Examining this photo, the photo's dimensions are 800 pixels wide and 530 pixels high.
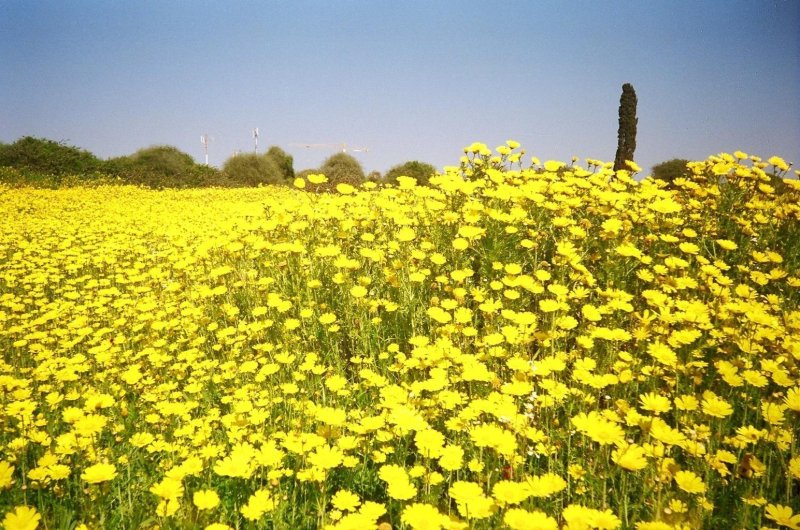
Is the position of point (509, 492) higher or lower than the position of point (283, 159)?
lower

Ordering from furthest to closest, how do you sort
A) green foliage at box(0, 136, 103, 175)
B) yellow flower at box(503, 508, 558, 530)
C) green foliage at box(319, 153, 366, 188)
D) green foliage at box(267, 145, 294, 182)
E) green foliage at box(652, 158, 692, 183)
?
green foliage at box(267, 145, 294, 182)
green foliage at box(319, 153, 366, 188)
green foliage at box(0, 136, 103, 175)
green foliage at box(652, 158, 692, 183)
yellow flower at box(503, 508, 558, 530)

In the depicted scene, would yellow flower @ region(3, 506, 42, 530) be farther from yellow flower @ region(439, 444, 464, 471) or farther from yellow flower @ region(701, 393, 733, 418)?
yellow flower @ region(701, 393, 733, 418)

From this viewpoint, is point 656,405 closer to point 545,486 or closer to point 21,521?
point 545,486

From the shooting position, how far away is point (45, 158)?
19.8m

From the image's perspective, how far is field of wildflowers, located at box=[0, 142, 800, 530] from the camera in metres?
1.77

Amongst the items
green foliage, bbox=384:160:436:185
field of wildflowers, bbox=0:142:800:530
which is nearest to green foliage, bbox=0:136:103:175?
green foliage, bbox=384:160:436:185

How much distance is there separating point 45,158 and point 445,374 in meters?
25.0

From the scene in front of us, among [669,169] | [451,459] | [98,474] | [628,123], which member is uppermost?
[628,123]

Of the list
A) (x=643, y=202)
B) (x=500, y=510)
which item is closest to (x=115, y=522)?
(x=500, y=510)

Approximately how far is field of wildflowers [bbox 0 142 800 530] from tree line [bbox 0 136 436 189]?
34.7 feet

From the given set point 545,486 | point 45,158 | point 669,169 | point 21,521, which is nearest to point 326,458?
point 545,486

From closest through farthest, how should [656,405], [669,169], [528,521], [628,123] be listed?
Result: [528,521] → [656,405] → [628,123] → [669,169]

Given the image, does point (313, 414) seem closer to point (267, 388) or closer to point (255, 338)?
point (267, 388)

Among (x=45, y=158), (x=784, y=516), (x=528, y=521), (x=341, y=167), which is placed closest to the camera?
(x=528, y=521)
